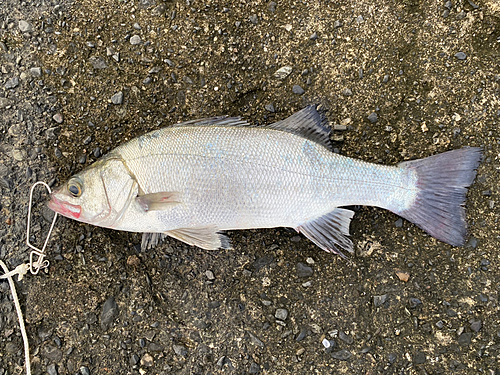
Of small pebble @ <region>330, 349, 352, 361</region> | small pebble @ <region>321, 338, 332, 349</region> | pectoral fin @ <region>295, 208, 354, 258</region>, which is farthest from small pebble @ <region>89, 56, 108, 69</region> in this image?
small pebble @ <region>330, 349, 352, 361</region>

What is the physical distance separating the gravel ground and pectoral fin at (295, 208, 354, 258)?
184mm

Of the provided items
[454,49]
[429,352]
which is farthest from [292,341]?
[454,49]

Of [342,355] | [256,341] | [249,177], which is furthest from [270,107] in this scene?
[342,355]

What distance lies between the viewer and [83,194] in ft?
7.10

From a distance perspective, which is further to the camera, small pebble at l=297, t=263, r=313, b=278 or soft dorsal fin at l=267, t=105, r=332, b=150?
small pebble at l=297, t=263, r=313, b=278

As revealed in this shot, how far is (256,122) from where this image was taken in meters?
2.42

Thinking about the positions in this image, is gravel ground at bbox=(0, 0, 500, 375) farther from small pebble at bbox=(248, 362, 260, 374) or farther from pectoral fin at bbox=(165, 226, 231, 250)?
pectoral fin at bbox=(165, 226, 231, 250)

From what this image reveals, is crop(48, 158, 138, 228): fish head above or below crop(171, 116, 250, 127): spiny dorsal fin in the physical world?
below

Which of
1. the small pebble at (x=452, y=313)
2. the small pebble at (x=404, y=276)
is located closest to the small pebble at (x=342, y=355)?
the small pebble at (x=404, y=276)

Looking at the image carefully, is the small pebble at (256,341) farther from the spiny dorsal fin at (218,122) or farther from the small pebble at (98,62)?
the small pebble at (98,62)

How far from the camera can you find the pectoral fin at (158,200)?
81.6 inches

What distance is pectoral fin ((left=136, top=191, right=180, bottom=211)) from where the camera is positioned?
2.07m

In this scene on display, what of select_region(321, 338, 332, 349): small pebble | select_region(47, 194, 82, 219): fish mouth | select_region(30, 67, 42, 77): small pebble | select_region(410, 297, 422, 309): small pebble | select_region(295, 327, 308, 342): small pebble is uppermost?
select_region(30, 67, 42, 77): small pebble

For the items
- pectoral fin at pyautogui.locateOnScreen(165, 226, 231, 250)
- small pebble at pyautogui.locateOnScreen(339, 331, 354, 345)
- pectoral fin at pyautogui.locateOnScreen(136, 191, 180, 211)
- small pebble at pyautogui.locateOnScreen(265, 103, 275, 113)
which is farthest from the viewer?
small pebble at pyautogui.locateOnScreen(265, 103, 275, 113)
